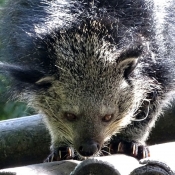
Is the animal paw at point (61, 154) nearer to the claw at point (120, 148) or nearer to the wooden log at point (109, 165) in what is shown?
the claw at point (120, 148)

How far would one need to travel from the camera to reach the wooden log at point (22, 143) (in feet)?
11.2

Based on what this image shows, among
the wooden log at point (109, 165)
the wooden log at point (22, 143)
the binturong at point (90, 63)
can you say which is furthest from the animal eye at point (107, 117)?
the wooden log at point (22, 143)

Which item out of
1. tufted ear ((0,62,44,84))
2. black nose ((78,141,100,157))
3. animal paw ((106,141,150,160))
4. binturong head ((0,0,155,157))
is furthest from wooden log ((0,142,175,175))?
tufted ear ((0,62,44,84))

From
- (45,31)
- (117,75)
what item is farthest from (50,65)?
(117,75)

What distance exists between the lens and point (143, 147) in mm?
3201

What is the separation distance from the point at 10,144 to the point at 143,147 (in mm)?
850

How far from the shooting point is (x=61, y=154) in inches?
130

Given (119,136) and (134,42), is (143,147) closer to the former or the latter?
(119,136)

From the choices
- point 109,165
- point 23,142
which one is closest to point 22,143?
point 23,142

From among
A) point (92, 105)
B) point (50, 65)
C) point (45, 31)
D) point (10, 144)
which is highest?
point (45, 31)

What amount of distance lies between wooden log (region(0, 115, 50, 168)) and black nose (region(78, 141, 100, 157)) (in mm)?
807

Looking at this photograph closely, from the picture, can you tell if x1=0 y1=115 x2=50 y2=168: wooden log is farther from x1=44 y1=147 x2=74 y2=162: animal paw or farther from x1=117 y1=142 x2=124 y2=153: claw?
x1=117 y1=142 x2=124 y2=153: claw

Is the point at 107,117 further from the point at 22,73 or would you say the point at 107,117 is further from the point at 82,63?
the point at 22,73

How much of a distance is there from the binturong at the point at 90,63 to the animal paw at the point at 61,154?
10 millimetres
